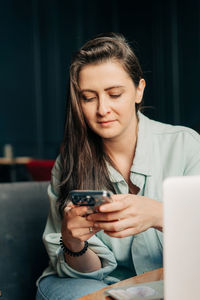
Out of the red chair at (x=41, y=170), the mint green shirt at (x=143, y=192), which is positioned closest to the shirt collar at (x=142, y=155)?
the mint green shirt at (x=143, y=192)

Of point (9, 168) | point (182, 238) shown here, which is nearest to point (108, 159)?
point (182, 238)

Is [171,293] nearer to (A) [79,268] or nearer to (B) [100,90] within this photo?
(A) [79,268]

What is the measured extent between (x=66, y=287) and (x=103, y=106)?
626mm

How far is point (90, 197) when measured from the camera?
1.07m

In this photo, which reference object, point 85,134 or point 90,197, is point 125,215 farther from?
point 85,134

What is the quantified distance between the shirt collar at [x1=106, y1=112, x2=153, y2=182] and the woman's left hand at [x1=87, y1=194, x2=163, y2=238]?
416 mm

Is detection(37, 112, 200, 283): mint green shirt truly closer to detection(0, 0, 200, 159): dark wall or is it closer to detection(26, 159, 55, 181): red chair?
detection(26, 159, 55, 181): red chair

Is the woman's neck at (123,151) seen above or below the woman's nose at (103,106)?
below

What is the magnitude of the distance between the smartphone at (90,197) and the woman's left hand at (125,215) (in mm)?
26

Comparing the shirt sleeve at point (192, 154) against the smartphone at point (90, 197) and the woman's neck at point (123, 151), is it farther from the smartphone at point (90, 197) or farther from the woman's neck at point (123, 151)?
the smartphone at point (90, 197)

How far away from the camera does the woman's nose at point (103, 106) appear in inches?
62.4

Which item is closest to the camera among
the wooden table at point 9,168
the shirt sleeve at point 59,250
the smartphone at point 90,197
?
the smartphone at point 90,197

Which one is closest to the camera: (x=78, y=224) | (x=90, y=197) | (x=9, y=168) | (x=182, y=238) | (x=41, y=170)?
(x=182, y=238)

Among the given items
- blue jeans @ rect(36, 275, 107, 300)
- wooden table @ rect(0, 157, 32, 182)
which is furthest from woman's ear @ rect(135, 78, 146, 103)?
wooden table @ rect(0, 157, 32, 182)
